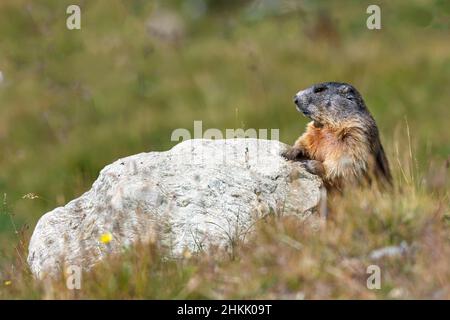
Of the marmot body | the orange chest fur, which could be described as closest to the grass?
the marmot body

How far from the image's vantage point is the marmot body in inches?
320

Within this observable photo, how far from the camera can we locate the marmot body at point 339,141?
8133mm

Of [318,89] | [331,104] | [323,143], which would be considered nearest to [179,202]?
[323,143]

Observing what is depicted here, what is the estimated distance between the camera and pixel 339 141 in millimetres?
8438

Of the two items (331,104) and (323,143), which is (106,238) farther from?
(331,104)

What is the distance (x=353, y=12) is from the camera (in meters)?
23.1

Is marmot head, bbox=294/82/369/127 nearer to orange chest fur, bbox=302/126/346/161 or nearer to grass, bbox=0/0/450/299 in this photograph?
orange chest fur, bbox=302/126/346/161

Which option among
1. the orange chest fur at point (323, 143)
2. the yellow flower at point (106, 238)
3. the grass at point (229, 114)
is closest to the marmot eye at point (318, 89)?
the orange chest fur at point (323, 143)

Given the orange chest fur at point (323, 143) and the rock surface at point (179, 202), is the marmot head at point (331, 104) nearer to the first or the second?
the orange chest fur at point (323, 143)

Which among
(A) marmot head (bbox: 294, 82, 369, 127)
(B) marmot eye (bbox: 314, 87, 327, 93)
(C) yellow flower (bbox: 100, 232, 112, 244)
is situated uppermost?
(B) marmot eye (bbox: 314, 87, 327, 93)

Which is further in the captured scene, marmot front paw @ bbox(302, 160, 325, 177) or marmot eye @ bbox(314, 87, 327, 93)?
marmot eye @ bbox(314, 87, 327, 93)

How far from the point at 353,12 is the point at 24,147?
1039 cm

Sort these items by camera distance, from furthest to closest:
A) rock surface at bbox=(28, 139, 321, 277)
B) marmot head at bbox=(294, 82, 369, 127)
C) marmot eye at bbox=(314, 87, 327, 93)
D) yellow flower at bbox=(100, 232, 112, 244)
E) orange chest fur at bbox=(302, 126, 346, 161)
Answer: marmot eye at bbox=(314, 87, 327, 93)
marmot head at bbox=(294, 82, 369, 127)
orange chest fur at bbox=(302, 126, 346, 161)
rock surface at bbox=(28, 139, 321, 277)
yellow flower at bbox=(100, 232, 112, 244)
